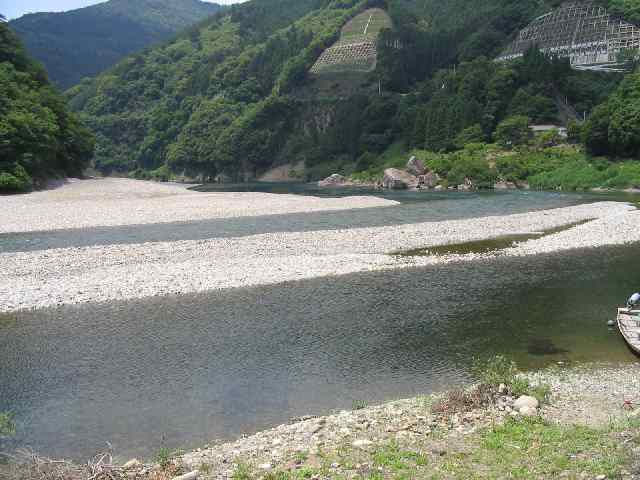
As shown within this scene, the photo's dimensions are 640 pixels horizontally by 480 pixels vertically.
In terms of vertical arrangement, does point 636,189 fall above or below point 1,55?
below

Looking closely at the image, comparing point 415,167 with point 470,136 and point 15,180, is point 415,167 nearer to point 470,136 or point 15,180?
point 470,136

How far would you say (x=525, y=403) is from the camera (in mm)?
12250

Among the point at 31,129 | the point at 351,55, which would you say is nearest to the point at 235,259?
the point at 31,129

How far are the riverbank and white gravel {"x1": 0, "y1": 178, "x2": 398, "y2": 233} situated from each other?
39.3m

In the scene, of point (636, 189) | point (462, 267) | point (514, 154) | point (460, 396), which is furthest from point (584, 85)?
point (460, 396)

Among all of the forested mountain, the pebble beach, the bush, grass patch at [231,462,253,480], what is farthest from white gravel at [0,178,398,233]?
the forested mountain

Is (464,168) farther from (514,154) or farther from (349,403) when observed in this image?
(349,403)

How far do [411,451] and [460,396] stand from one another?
2.87 meters

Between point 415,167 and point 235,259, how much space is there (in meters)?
68.8

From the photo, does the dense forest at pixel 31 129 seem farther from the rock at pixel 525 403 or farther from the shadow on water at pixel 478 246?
the rock at pixel 525 403

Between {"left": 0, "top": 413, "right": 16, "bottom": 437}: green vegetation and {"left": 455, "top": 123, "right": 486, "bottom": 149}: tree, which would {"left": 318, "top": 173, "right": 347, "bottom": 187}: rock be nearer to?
{"left": 455, "top": 123, "right": 486, "bottom": 149}: tree

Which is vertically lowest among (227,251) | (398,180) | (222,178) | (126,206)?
(222,178)

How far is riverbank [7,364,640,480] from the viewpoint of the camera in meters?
9.41

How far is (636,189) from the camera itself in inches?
2726
